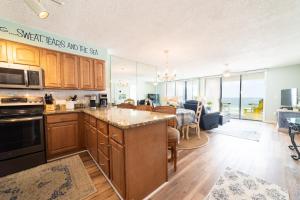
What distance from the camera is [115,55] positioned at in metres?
4.14

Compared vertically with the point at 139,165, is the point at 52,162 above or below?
below

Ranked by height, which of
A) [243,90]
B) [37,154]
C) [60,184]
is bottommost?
[60,184]

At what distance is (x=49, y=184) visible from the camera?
1.75 m

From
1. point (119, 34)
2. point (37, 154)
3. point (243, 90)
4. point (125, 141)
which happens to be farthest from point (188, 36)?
point (243, 90)

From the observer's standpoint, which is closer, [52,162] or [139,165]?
[139,165]

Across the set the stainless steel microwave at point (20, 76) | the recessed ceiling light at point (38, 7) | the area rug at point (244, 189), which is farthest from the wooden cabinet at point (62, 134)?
the area rug at point (244, 189)

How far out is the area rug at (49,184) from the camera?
1558 millimetres

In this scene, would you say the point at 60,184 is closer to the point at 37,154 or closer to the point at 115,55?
the point at 37,154

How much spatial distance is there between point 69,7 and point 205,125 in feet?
15.4

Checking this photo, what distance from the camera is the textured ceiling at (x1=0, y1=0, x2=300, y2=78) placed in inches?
72.0

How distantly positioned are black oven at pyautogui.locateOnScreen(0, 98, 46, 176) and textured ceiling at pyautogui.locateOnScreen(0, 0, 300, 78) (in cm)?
157

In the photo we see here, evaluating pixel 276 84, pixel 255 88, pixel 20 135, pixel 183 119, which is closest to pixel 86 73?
pixel 20 135

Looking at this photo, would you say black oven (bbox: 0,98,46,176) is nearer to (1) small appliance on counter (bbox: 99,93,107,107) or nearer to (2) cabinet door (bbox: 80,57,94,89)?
(2) cabinet door (bbox: 80,57,94,89)

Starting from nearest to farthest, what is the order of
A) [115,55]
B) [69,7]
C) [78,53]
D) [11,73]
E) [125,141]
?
[125,141]
[69,7]
[11,73]
[78,53]
[115,55]
